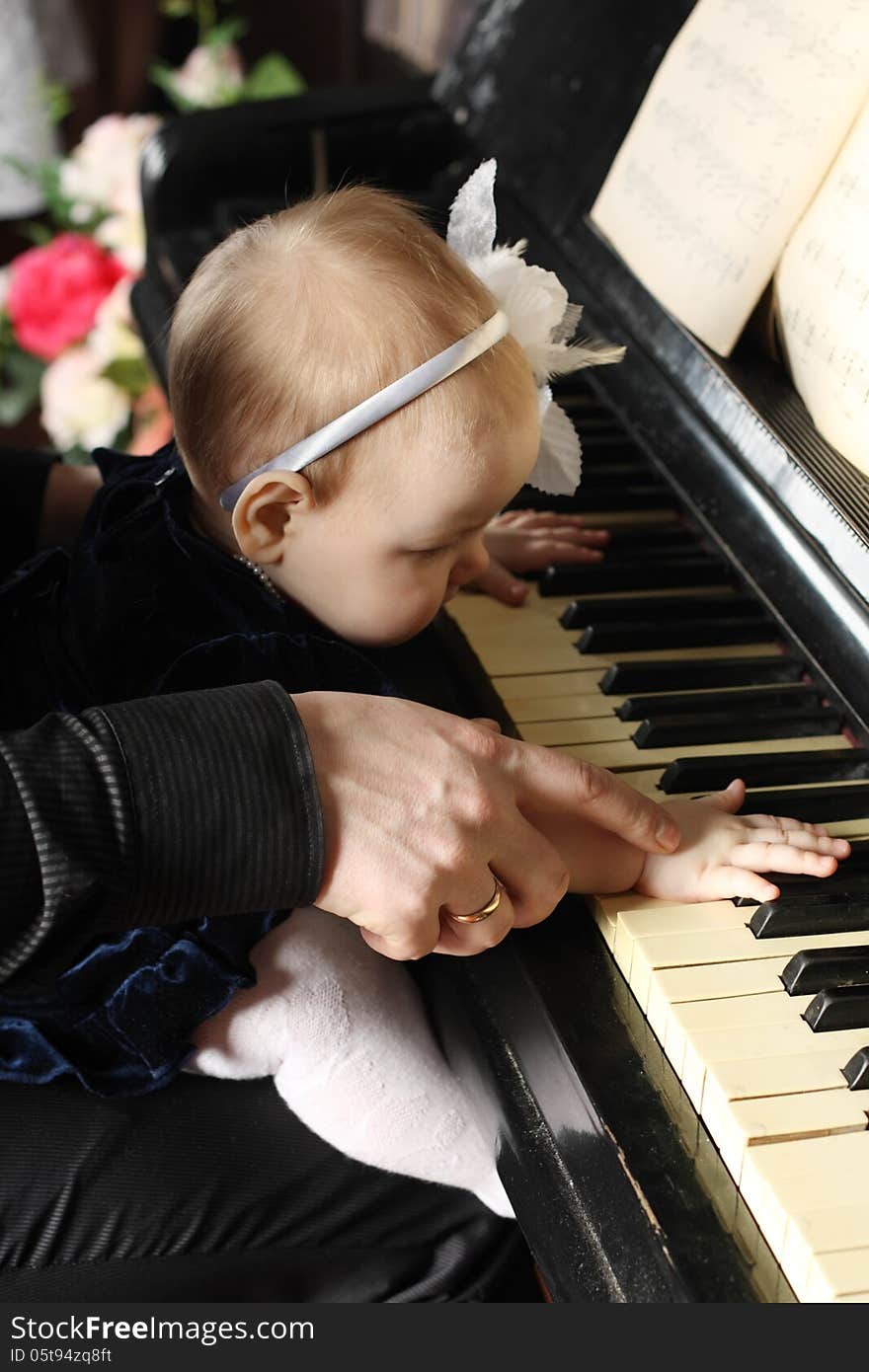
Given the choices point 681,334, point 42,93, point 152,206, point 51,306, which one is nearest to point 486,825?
point 681,334

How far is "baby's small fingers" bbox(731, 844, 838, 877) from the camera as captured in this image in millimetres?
1000

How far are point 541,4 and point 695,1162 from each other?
56.8 inches

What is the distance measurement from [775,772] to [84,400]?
1.67 metres

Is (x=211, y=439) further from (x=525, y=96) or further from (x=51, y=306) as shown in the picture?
(x=51, y=306)

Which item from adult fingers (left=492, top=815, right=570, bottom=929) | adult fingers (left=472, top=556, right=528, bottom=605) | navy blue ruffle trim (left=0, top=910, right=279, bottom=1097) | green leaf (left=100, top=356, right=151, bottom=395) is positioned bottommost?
green leaf (left=100, top=356, right=151, bottom=395)

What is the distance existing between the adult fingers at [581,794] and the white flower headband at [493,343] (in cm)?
30

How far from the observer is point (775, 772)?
43.6 inches

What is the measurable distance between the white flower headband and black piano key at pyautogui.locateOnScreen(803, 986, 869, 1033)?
548mm

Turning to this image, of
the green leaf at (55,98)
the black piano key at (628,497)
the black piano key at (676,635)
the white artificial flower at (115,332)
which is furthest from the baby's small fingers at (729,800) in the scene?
the green leaf at (55,98)

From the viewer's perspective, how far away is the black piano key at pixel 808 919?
0.97 meters

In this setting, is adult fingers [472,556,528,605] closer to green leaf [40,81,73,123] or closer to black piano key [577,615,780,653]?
black piano key [577,615,780,653]

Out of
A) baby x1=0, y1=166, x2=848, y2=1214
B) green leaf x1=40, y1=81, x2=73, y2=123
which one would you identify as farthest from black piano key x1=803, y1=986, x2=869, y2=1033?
green leaf x1=40, y1=81, x2=73, y2=123

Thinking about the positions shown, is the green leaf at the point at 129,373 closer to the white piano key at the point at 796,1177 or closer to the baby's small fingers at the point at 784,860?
the baby's small fingers at the point at 784,860

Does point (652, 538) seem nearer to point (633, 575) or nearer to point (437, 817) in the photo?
point (633, 575)
